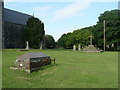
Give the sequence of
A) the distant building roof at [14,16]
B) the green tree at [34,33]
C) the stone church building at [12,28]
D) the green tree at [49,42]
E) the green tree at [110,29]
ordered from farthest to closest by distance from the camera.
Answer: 1. the green tree at [49,42]
2. the distant building roof at [14,16]
3. the stone church building at [12,28]
4. the green tree at [34,33]
5. the green tree at [110,29]

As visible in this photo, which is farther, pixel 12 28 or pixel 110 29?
pixel 12 28

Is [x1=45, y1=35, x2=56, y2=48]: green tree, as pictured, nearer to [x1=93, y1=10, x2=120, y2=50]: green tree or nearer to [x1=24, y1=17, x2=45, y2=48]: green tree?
[x1=24, y1=17, x2=45, y2=48]: green tree

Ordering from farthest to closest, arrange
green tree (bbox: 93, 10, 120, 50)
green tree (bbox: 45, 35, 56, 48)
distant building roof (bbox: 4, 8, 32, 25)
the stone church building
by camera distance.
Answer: green tree (bbox: 45, 35, 56, 48) → distant building roof (bbox: 4, 8, 32, 25) → the stone church building → green tree (bbox: 93, 10, 120, 50)

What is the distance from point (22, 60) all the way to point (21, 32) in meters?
59.7

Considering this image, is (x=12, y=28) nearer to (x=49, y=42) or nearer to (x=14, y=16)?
(x=14, y=16)

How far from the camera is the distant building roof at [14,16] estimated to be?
6975cm

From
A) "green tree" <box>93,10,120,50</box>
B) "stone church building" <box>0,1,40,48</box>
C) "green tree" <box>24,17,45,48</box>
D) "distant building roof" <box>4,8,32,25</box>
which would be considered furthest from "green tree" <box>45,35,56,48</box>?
"green tree" <box>93,10,120,50</box>

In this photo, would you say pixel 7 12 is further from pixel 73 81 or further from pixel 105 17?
pixel 73 81

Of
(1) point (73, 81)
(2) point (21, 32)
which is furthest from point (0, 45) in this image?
(1) point (73, 81)

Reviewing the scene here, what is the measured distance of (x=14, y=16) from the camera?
244ft

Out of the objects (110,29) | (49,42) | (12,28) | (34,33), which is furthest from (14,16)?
(110,29)

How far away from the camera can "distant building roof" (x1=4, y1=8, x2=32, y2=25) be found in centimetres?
6975

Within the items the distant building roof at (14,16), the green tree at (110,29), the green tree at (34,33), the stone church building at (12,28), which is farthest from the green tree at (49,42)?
the green tree at (110,29)

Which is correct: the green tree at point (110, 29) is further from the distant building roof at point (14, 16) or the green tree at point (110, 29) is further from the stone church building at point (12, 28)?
the distant building roof at point (14, 16)
